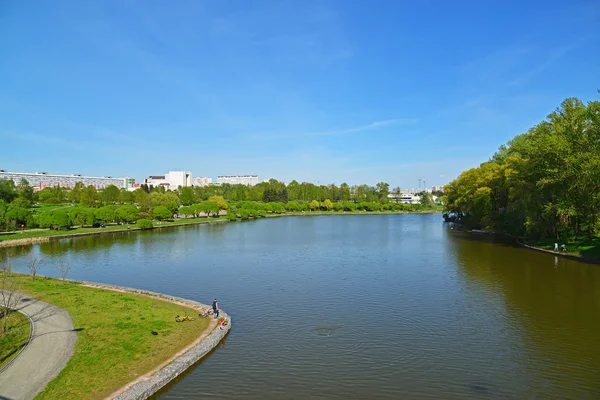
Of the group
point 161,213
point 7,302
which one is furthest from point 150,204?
point 7,302

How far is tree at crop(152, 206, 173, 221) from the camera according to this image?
7381 centimetres

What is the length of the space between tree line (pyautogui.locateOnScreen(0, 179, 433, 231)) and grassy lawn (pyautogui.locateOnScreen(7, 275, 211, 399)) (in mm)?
41778

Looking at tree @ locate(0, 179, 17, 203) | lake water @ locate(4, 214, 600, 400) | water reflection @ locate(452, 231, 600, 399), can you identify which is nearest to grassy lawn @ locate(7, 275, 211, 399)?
lake water @ locate(4, 214, 600, 400)

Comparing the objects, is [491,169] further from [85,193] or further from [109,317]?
[85,193]

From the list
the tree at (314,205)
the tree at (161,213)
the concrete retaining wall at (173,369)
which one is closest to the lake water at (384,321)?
the concrete retaining wall at (173,369)

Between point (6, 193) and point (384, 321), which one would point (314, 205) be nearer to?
point (6, 193)

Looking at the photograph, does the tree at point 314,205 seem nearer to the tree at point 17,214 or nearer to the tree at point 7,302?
the tree at point 17,214

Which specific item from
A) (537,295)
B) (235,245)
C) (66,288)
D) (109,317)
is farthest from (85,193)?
(537,295)


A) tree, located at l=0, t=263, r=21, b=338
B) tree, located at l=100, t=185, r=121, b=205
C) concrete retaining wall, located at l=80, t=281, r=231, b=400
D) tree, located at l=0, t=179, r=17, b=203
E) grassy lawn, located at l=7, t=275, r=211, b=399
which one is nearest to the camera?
concrete retaining wall, located at l=80, t=281, r=231, b=400

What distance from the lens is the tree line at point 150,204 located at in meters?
57.5

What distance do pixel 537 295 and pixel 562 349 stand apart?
28.3 feet

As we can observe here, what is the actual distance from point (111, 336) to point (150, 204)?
227 ft

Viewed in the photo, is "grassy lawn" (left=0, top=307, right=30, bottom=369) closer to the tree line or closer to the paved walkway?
the paved walkway

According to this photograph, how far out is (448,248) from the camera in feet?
144
